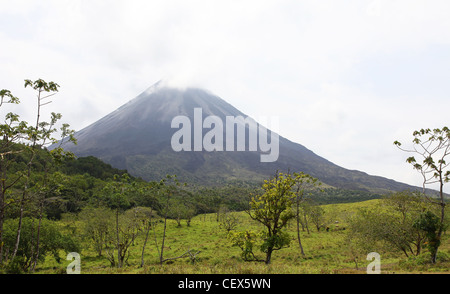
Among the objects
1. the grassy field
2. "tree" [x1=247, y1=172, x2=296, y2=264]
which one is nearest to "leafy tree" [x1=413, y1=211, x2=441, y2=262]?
the grassy field

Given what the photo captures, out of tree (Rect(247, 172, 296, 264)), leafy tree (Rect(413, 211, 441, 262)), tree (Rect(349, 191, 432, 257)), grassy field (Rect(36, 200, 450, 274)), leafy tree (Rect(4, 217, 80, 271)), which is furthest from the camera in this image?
leafy tree (Rect(4, 217, 80, 271))

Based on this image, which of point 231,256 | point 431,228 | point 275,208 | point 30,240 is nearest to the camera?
point 431,228

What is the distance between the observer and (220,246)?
116 feet

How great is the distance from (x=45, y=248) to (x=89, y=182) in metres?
55.0

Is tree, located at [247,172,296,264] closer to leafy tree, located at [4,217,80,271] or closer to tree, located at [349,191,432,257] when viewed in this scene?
tree, located at [349,191,432,257]

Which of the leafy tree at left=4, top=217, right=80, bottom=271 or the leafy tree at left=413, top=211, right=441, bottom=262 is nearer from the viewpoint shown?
the leafy tree at left=413, top=211, right=441, bottom=262

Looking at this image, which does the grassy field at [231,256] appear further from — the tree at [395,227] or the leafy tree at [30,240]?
the leafy tree at [30,240]

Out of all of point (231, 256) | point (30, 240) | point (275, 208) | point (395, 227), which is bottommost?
point (231, 256)

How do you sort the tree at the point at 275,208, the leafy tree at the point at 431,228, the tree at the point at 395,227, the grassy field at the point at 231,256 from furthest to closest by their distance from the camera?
1. the tree at the point at 395,227
2. the grassy field at the point at 231,256
3. the tree at the point at 275,208
4. the leafy tree at the point at 431,228

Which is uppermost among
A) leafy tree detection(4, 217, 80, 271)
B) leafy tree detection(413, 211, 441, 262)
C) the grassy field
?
leafy tree detection(413, 211, 441, 262)

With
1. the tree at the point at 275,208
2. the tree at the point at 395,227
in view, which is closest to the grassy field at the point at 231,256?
the tree at the point at 395,227

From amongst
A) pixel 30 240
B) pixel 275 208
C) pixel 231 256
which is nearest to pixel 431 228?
pixel 275 208

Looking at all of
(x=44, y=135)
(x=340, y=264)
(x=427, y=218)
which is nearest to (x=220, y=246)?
(x=340, y=264)

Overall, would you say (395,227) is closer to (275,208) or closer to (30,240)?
(275,208)
